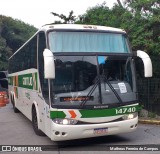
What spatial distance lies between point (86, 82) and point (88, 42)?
111cm

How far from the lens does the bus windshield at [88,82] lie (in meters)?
8.01

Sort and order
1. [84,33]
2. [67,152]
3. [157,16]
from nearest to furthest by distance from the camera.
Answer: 1. [67,152]
2. [84,33]
3. [157,16]

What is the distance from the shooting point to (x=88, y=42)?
338 inches

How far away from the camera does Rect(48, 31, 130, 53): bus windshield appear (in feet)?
27.5

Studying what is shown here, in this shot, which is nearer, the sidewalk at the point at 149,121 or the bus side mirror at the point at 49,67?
the bus side mirror at the point at 49,67

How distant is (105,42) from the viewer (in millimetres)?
8742

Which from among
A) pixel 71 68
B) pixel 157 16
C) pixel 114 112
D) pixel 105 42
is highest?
pixel 157 16

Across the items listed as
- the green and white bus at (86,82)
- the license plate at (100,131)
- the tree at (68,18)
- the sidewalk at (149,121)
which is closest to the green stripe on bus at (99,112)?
the green and white bus at (86,82)

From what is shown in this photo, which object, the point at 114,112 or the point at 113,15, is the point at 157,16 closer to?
the point at 113,15

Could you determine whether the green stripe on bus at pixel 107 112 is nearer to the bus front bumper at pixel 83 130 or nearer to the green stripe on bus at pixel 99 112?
the green stripe on bus at pixel 99 112

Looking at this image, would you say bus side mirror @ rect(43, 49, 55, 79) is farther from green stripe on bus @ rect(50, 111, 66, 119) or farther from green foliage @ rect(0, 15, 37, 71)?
green foliage @ rect(0, 15, 37, 71)

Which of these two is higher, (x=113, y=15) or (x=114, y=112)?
(x=113, y=15)

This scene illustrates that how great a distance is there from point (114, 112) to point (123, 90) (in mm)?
619

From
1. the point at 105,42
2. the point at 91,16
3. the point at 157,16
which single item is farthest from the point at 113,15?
the point at 105,42
